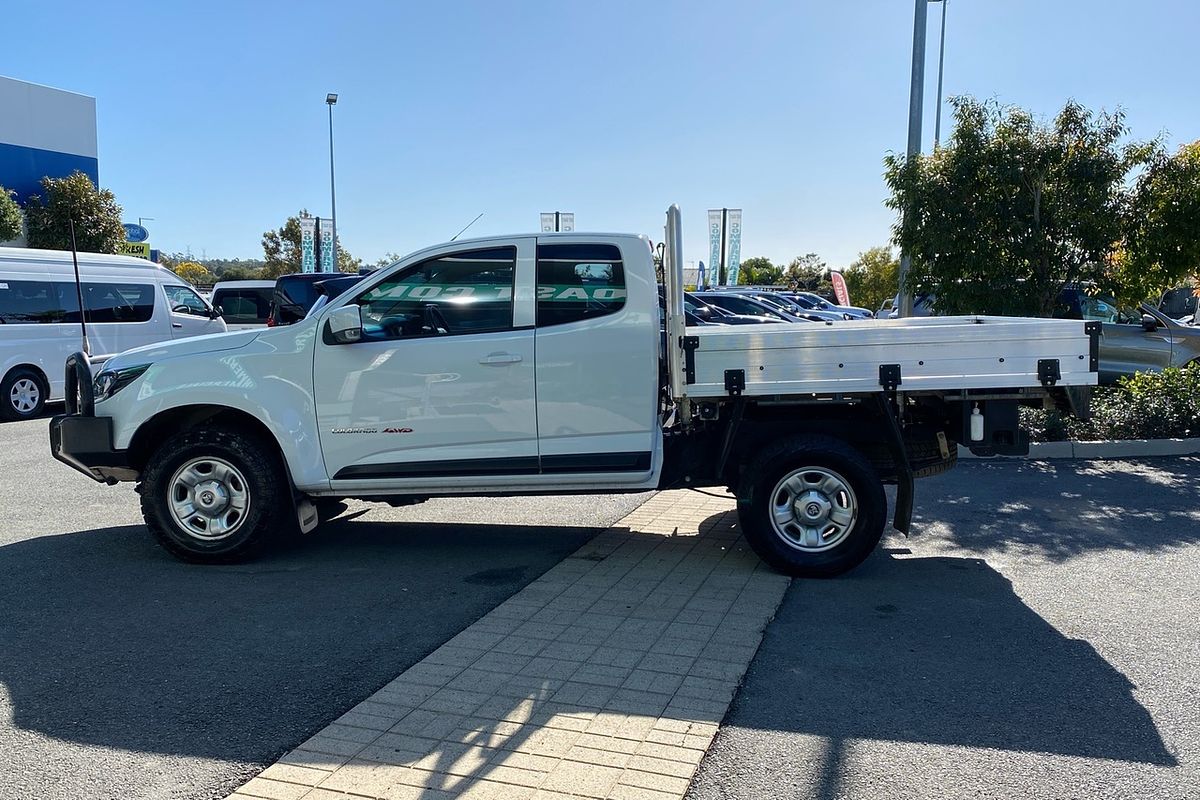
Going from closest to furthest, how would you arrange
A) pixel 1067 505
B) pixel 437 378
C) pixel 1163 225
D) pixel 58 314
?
pixel 437 378 → pixel 1067 505 → pixel 1163 225 → pixel 58 314

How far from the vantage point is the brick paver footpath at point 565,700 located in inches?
136

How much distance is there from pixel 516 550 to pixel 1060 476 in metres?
5.42

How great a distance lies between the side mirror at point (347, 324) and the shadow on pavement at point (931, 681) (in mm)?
3007

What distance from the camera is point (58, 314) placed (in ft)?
48.1

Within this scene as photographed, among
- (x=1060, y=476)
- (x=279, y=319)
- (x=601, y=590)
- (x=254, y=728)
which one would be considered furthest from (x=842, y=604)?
(x=279, y=319)

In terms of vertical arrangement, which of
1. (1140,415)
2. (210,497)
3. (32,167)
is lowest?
(210,497)

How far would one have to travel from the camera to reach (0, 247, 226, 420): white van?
556 inches

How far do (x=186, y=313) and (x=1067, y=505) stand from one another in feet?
46.2

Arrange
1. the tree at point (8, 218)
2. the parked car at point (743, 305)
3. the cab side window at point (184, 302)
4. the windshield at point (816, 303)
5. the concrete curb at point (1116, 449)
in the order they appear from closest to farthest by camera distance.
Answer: the concrete curb at point (1116, 449) → the cab side window at point (184, 302) → the parked car at point (743, 305) → the tree at point (8, 218) → the windshield at point (816, 303)

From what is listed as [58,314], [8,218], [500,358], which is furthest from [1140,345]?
[8,218]

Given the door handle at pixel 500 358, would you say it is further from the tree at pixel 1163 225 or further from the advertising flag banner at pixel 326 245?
the advertising flag banner at pixel 326 245

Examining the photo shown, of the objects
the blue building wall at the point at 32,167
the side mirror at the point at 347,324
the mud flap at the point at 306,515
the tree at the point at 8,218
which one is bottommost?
the mud flap at the point at 306,515

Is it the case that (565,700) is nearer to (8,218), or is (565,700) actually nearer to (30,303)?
(30,303)

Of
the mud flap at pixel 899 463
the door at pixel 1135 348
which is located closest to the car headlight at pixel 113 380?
the mud flap at pixel 899 463
